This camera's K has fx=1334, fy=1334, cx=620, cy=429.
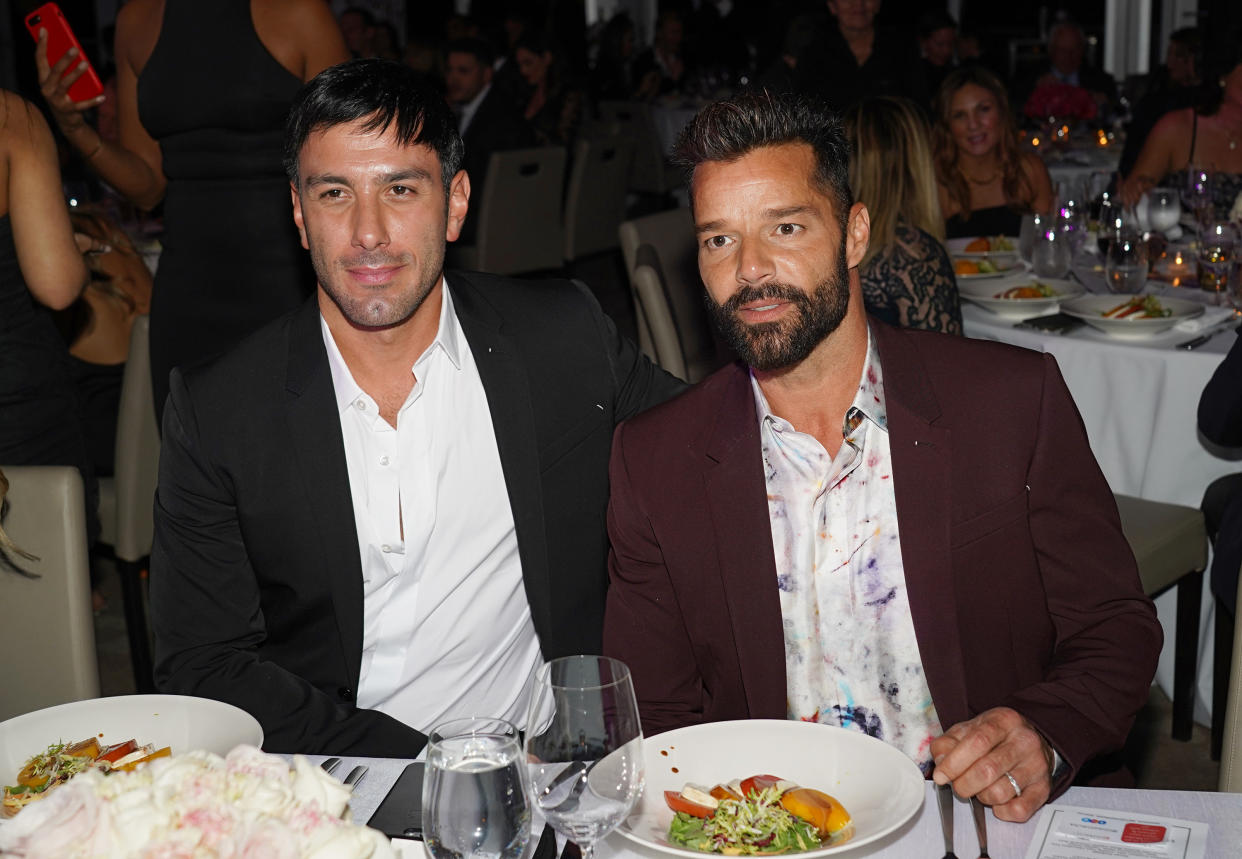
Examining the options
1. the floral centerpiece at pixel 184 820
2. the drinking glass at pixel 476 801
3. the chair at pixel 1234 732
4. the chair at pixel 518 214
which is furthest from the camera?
the chair at pixel 518 214

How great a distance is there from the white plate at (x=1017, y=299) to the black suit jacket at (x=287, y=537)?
1.88 metres

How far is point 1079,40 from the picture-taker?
9539 millimetres

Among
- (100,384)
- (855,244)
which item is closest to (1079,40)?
(100,384)

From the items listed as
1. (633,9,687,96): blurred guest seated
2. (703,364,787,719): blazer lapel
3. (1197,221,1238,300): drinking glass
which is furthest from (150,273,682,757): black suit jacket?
(633,9,687,96): blurred guest seated

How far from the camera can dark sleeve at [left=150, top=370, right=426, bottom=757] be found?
180 centimetres

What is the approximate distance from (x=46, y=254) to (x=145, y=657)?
1.11 metres

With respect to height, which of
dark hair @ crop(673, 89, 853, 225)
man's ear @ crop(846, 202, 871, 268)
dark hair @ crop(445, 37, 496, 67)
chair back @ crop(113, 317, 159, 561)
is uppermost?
dark hair @ crop(445, 37, 496, 67)

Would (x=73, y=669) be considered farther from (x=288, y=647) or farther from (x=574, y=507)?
(x=574, y=507)

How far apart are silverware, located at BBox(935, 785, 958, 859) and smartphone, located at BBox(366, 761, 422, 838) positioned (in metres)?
0.49

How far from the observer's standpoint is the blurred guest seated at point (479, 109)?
707 cm

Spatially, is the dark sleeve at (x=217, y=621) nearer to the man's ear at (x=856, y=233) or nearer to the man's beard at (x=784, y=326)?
the man's beard at (x=784, y=326)

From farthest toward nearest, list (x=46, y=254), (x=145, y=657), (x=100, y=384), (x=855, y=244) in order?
(x=100, y=384) → (x=145, y=657) → (x=46, y=254) → (x=855, y=244)

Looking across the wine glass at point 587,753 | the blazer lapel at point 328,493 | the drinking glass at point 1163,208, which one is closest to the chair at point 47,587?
the blazer lapel at point 328,493

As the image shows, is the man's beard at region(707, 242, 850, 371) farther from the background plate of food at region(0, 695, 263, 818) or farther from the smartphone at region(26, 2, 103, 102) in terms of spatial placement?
the smartphone at region(26, 2, 103, 102)
